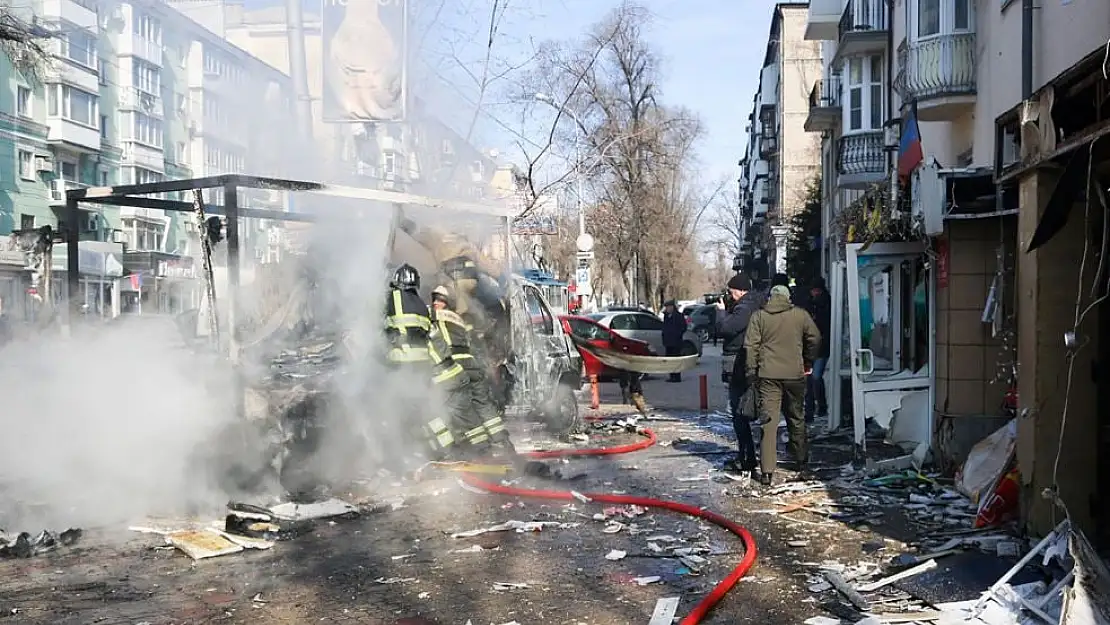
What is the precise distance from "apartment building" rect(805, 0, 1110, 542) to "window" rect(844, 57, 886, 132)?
5422 millimetres

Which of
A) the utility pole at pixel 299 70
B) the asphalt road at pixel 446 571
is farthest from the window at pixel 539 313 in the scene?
the asphalt road at pixel 446 571

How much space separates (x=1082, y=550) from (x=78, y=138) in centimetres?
3572

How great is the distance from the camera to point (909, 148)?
906 cm

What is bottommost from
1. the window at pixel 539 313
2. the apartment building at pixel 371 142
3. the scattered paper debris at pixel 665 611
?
the scattered paper debris at pixel 665 611

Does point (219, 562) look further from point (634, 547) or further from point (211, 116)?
point (211, 116)

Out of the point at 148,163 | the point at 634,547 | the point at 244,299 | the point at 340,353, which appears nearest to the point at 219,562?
the point at 634,547

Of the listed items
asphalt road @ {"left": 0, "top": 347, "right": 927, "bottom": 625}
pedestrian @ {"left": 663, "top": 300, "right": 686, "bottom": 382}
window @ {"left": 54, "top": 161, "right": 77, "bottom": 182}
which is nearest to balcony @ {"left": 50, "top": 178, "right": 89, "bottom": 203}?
window @ {"left": 54, "top": 161, "right": 77, "bottom": 182}

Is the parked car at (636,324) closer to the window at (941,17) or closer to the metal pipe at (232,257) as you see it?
the window at (941,17)

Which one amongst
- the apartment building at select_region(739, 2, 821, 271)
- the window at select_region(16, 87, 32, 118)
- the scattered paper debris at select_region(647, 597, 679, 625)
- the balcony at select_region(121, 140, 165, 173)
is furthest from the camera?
the apartment building at select_region(739, 2, 821, 271)

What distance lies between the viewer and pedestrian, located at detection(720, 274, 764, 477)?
8.95 meters

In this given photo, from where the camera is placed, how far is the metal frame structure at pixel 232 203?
7.58m

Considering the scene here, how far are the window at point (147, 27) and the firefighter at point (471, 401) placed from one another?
3702mm

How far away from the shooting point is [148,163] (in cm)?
1267

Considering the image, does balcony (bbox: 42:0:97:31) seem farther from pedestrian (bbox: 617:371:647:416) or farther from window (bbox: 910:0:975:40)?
window (bbox: 910:0:975:40)
